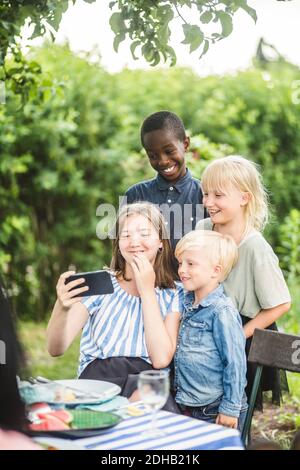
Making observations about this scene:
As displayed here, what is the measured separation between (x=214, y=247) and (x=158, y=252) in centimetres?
30

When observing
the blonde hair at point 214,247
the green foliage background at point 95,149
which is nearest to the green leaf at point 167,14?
the blonde hair at point 214,247

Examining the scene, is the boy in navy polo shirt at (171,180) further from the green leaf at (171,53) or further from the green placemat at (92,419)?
the green placemat at (92,419)

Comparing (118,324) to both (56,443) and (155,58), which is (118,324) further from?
(155,58)

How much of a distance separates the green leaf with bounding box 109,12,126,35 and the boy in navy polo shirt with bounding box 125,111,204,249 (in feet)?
1.95

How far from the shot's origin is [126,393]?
274 cm

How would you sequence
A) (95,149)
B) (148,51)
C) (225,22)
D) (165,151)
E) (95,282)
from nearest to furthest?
(95,282) < (225,22) < (148,51) < (165,151) < (95,149)

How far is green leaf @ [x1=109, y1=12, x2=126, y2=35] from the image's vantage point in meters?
3.21

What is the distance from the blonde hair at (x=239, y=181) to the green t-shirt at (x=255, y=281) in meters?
0.11

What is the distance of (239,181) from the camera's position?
3.11 meters

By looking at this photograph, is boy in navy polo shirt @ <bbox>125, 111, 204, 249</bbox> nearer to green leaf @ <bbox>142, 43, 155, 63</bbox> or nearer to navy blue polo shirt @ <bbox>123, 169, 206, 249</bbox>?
navy blue polo shirt @ <bbox>123, 169, 206, 249</bbox>

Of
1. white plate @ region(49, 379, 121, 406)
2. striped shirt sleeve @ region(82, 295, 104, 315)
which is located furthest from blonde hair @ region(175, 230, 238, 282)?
white plate @ region(49, 379, 121, 406)

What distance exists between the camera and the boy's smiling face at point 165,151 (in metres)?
3.63

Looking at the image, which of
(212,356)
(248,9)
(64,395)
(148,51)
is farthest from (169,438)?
(148,51)

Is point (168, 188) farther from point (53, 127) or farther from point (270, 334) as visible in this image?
point (53, 127)
